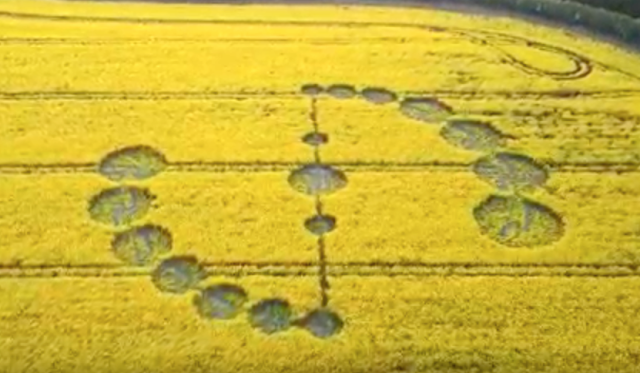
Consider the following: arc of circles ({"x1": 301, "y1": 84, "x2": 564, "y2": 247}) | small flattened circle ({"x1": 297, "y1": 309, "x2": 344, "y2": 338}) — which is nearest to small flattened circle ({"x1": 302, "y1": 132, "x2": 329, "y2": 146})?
arc of circles ({"x1": 301, "y1": 84, "x2": 564, "y2": 247})

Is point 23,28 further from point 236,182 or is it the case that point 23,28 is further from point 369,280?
point 369,280

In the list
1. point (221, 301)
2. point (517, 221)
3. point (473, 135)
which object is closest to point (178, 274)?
point (221, 301)

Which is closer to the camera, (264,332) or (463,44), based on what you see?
(264,332)

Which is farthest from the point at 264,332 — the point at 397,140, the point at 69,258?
the point at 397,140

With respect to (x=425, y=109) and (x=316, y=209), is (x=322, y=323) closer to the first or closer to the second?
(x=316, y=209)

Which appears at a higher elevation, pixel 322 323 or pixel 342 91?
pixel 342 91

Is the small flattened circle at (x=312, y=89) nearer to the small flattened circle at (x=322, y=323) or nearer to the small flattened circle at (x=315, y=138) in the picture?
the small flattened circle at (x=315, y=138)
